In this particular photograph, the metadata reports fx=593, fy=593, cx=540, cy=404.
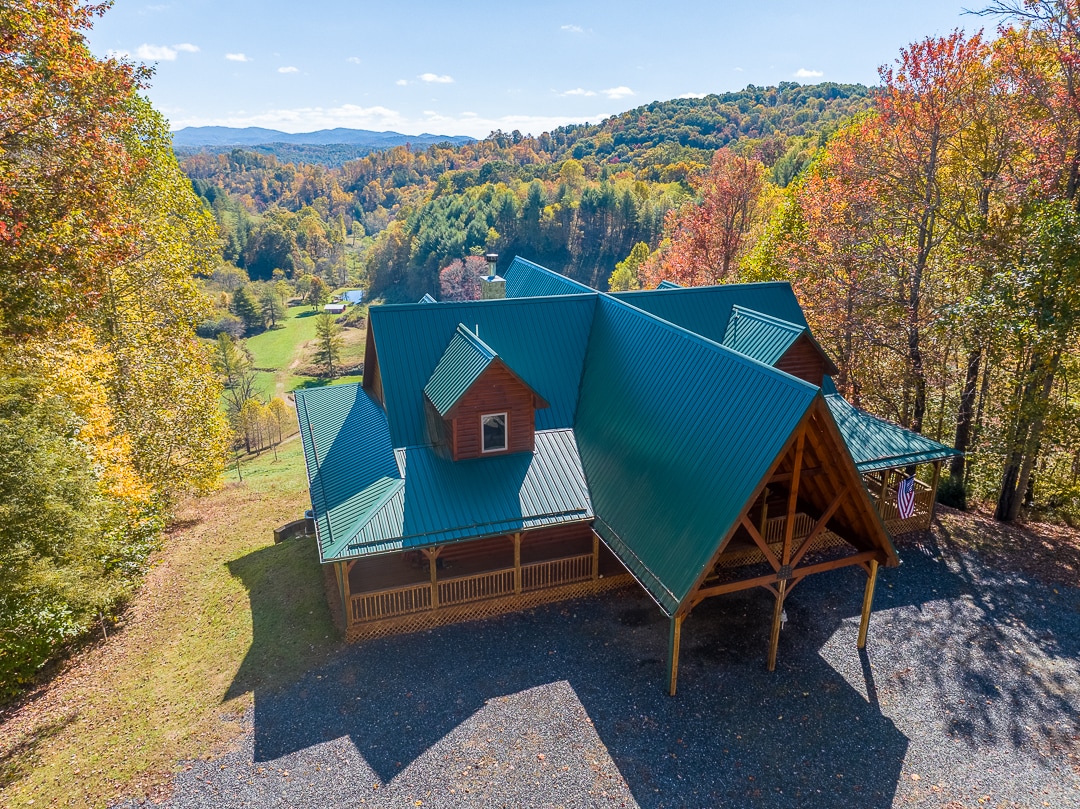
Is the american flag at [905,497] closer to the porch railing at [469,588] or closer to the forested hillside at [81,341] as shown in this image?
the porch railing at [469,588]

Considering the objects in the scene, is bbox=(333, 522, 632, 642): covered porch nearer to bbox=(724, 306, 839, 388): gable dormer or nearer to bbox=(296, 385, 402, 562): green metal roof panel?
bbox=(296, 385, 402, 562): green metal roof panel

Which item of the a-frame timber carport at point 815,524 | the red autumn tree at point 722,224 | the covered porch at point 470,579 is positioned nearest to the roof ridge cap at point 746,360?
the a-frame timber carport at point 815,524

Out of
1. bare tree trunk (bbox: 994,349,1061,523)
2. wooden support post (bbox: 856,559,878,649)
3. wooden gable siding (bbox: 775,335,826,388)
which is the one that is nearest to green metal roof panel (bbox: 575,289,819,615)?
→ wooden support post (bbox: 856,559,878,649)

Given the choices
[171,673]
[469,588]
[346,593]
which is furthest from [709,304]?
[171,673]

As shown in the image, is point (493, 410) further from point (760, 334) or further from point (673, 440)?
point (760, 334)

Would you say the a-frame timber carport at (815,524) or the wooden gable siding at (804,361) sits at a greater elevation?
Answer: the wooden gable siding at (804,361)

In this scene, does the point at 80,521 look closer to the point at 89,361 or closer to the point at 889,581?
the point at 89,361
